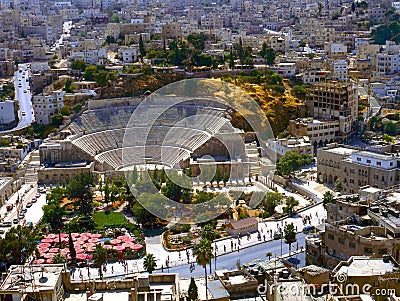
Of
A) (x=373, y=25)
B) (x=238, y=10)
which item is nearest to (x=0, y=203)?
(x=373, y=25)

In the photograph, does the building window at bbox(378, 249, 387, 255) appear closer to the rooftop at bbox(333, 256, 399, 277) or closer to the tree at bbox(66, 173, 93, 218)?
the rooftop at bbox(333, 256, 399, 277)

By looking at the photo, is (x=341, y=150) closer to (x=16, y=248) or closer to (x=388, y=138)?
(x=388, y=138)

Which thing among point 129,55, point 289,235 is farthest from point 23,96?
point 289,235

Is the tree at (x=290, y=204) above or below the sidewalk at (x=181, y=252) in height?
above

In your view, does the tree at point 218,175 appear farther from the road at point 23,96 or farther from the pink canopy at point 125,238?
the road at point 23,96

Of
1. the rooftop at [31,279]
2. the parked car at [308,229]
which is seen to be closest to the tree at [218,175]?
the parked car at [308,229]
